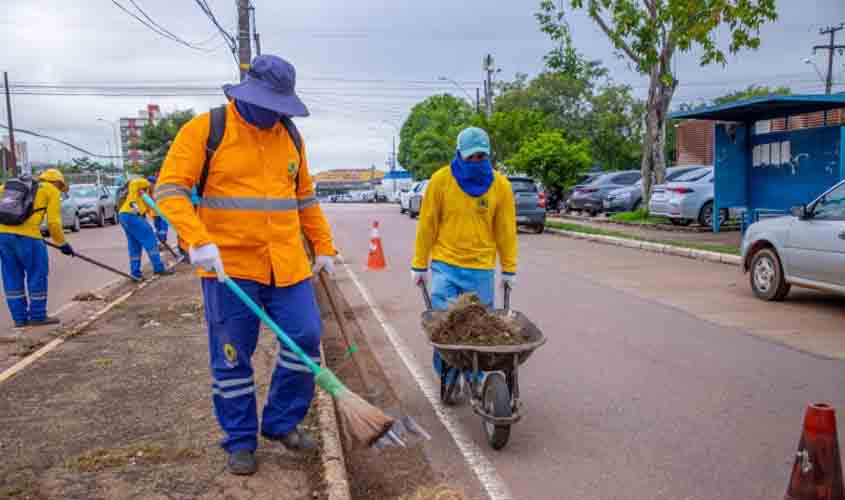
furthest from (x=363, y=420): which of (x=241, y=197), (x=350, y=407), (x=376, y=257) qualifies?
(x=376, y=257)

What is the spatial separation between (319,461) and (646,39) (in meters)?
17.5

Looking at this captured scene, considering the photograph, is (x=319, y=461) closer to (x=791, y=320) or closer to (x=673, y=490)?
(x=673, y=490)

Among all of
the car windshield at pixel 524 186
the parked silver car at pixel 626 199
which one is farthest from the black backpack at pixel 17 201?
the parked silver car at pixel 626 199

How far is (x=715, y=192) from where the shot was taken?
1795cm

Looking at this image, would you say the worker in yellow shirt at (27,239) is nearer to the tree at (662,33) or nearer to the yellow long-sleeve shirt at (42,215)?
the yellow long-sleeve shirt at (42,215)

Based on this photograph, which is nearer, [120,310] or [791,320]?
[791,320]

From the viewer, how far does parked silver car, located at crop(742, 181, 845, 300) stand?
27.9ft

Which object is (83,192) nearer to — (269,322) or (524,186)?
(524,186)

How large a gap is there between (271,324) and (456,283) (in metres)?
1.81

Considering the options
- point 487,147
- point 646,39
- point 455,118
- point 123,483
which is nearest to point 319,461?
point 123,483

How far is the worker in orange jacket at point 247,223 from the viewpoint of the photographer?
394cm

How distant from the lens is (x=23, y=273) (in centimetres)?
862

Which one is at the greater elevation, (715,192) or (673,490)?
(715,192)

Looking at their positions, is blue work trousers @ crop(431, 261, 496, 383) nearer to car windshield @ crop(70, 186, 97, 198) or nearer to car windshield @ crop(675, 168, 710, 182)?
car windshield @ crop(675, 168, 710, 182)
